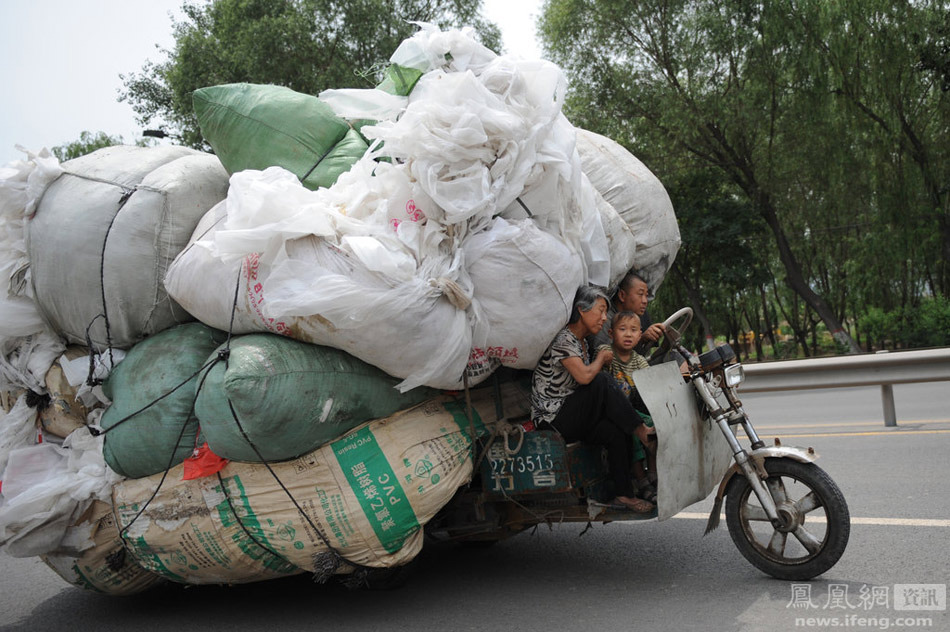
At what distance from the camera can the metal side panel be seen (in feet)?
11.8

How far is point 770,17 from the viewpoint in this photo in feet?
56.6

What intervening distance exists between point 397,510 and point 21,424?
1.89 meters

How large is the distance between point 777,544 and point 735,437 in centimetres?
49

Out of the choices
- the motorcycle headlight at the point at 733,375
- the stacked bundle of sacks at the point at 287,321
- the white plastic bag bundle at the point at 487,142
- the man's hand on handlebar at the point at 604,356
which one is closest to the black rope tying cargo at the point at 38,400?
the stacked bundle of sacks at the point at 287,321

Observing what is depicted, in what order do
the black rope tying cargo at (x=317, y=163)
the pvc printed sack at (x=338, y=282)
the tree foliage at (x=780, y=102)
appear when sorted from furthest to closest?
the tree foliage at (x=780, y=102) → the black rope tying cargo at (x=317, y=163) → the pvc printed sack at (x=338, y=282)

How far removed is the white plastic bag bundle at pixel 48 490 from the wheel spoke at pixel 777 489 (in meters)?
2.83

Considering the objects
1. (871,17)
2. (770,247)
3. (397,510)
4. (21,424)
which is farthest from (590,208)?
(770,247)

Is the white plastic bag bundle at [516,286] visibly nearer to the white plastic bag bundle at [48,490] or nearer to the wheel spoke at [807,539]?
the wheel spoke at [807,539]

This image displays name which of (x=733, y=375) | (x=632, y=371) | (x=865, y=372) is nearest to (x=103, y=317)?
(x=632, y=371)

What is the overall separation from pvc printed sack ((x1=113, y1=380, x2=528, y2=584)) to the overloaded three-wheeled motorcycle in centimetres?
28

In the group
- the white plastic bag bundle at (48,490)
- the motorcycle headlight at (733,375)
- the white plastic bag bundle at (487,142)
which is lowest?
the white plastic bag bundle at (48,490)

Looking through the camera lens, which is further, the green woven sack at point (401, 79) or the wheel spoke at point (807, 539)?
the green woven sack at point (401, 79)

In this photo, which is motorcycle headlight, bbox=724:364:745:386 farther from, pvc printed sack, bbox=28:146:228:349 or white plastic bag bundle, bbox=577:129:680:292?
pvc printed sack, bbox=28:146:228:349

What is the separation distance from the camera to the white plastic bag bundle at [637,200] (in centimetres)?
445
